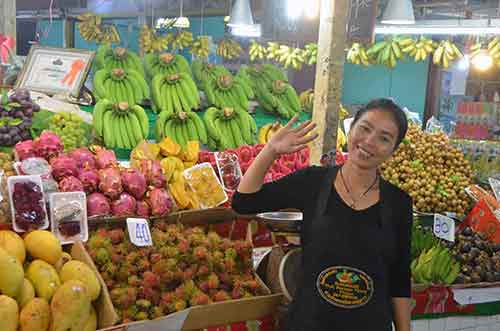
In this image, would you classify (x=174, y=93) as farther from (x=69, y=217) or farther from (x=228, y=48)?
(x=228, y=48)

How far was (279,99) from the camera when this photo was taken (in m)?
5.45

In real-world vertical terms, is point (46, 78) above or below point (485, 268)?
above

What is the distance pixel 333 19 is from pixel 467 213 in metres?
1.84

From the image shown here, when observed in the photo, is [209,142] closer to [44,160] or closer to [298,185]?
[44,160]

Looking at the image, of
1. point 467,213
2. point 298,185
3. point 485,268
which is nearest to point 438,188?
point 467,213

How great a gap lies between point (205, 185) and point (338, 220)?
137cm

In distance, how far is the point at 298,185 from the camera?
2.09m

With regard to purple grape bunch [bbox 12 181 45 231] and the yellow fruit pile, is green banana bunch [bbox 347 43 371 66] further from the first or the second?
the yellow fruit pile

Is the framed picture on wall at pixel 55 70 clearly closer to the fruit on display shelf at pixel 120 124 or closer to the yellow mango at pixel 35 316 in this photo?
the fruit on display shelf at pixel 120 124

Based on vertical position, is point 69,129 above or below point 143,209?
above

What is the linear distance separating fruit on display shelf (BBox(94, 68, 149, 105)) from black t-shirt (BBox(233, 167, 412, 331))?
8.89 ft

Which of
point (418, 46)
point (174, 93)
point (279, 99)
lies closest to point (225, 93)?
point (174, 93)

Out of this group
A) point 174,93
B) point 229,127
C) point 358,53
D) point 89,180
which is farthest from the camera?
point 358,53

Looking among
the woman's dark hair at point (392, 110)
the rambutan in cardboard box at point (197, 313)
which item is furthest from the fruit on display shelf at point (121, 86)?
the woman's dark hair at point (392, 110)
